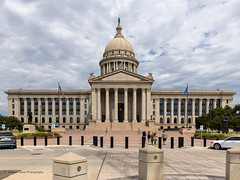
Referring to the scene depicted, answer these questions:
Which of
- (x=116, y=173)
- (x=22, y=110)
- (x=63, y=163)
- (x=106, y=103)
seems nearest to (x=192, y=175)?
(x=116, y=173)

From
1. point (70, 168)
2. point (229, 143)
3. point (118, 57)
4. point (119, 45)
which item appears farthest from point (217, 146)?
point (119, 45)

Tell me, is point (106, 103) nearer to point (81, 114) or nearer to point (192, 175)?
point (81, 114)

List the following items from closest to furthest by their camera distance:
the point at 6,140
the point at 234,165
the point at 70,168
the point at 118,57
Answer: the point at 70,168, the point at 234,165, the point at 6,140, the point at 118,57

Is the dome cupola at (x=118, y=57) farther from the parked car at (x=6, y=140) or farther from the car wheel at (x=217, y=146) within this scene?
the parked car at (x=6, y=140)

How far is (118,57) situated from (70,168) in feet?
247

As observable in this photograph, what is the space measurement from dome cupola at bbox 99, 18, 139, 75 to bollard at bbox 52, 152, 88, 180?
73684 millimetres

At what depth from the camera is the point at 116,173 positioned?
8703 mm

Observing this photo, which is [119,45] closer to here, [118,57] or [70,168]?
[118,57]

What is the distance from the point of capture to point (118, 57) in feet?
255

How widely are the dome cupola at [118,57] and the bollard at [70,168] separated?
7368 cm

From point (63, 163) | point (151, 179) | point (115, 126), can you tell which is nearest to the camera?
point (63, 163)

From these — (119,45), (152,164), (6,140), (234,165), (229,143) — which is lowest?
→ (229,143)

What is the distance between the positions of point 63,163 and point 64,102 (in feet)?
262

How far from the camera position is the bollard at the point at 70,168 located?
15.0 feet
